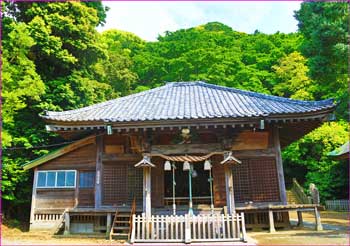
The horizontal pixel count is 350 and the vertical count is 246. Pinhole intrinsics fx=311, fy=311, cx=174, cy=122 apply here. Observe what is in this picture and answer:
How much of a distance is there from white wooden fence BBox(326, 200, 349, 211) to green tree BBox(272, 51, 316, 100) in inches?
355

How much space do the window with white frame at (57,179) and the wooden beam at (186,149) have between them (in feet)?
16.4

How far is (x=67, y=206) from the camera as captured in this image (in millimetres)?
14234

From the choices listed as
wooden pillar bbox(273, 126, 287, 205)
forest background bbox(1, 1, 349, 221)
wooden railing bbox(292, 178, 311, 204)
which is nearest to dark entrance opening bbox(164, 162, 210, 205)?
wooden pillar bbox(273, 126, 287, 205)

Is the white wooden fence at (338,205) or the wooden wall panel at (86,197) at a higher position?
the wooden wall panel at (86,197)

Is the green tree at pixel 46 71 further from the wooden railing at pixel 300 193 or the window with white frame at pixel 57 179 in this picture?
the wooden railing at pixel 300 193

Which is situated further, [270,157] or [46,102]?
[46,102]

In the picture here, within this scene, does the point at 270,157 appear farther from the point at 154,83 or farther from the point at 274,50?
the point at 274,50

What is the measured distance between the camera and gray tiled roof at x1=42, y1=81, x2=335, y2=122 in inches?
456

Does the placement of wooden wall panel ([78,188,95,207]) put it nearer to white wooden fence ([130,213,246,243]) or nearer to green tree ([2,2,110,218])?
white wooden fence ([130,213,246,243])

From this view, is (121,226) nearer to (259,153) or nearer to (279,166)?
(259,153)

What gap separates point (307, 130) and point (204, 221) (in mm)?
6615

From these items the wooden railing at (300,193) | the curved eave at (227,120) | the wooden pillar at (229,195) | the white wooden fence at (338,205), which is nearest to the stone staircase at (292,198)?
the wooden railing at (300,193)

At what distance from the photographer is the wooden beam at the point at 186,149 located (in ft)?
38.5

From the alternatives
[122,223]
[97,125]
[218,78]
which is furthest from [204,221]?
[218,78]
